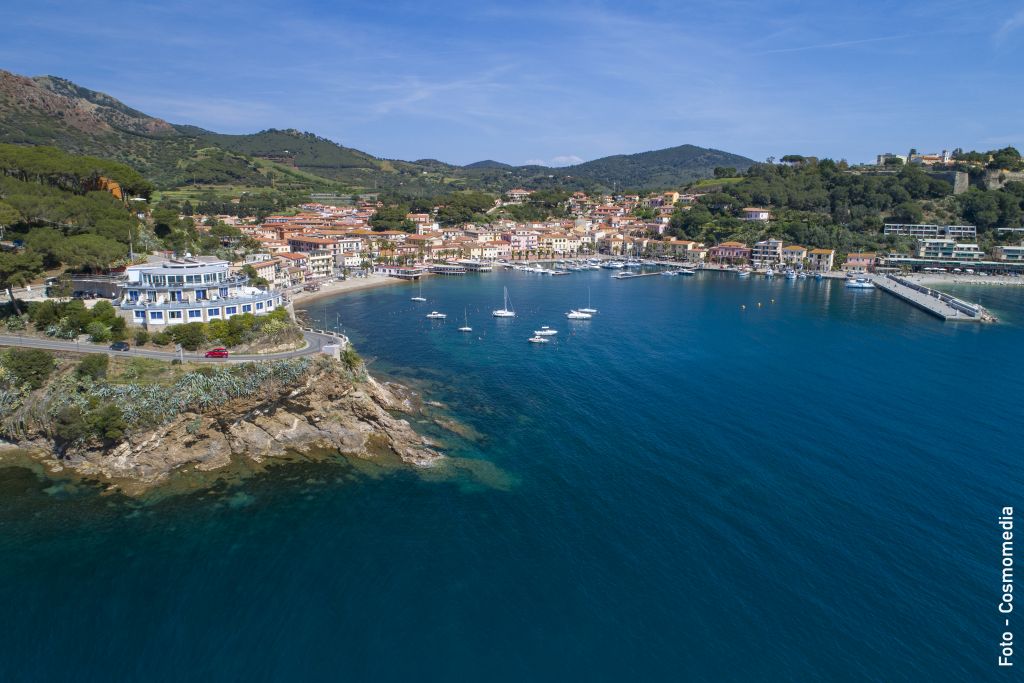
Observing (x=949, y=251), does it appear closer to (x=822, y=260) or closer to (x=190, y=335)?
(x=822, y=260)

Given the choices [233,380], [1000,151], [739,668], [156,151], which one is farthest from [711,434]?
[156,151]

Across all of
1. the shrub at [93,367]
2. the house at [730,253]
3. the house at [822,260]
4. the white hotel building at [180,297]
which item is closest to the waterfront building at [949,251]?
the house at [822,260]

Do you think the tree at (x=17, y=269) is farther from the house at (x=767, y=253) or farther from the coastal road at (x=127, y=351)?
the house at (x=767, y=253)

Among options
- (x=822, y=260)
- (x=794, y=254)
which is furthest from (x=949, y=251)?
(x=794, y=254)

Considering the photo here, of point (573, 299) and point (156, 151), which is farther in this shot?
point (156, 151)

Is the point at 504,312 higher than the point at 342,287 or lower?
lower

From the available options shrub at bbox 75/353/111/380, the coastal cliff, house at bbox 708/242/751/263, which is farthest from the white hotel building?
→ house at bbox 708/242/751/263

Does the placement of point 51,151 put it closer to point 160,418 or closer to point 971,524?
point 160,418
